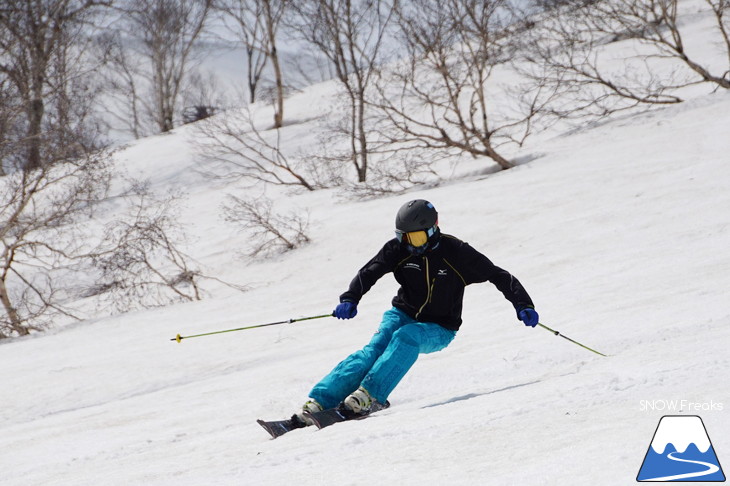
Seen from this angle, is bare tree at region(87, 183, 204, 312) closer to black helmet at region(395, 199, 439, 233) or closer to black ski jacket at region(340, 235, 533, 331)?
black ski jacket at region(340, 235, 533, 331)

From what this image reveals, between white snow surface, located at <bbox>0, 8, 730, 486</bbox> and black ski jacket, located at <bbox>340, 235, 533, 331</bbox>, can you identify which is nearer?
white snow surface, located at <bbox>0, 8, 730, 486</bbox>

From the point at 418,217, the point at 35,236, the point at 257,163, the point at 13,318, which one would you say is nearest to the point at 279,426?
the point at 418,217

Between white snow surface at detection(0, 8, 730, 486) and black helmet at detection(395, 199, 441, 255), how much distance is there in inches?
35.8

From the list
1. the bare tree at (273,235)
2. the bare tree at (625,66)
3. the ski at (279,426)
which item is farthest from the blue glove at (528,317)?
the bare tree at (625,66)

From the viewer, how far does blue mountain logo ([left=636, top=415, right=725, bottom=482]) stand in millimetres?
2453

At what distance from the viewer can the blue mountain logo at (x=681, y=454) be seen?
2.45m

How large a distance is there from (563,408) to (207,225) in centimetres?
1366

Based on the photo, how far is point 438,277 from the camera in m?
4.71

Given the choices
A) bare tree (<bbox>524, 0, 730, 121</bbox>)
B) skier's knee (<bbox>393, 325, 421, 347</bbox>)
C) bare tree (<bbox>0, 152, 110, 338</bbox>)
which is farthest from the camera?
bare tree (<bbox>524, 0, 730, 121</bbox>)

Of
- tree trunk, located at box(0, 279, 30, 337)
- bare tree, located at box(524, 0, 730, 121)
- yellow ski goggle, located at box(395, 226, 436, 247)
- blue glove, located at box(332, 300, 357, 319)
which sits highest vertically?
bare tree, located at box(524, 0, 730, 121)

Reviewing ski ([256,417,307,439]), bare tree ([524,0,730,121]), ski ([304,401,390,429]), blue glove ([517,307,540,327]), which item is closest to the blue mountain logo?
blue glove ([517,307,540,327])

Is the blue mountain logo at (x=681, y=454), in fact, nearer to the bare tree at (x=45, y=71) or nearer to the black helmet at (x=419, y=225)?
the black helmet at (x=419, y=225)

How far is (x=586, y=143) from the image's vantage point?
549 inches

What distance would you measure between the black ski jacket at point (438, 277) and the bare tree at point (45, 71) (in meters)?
9.23
